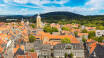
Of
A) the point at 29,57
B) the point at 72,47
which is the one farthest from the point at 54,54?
the point at 29,57

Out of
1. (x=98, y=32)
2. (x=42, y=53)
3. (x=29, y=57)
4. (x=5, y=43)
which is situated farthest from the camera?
(x=98, y=32)

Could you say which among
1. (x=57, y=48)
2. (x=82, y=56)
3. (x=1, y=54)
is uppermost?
(x=1, y=54)

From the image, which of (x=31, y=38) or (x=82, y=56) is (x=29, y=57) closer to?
(x=82, y=56)

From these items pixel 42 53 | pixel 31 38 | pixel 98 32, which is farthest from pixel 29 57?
pixel 98 32

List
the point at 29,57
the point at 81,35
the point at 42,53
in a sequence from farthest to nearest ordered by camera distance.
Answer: the point at 81,35, the point at 42,53, the point at 29,57

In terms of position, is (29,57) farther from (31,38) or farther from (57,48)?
(31,38)

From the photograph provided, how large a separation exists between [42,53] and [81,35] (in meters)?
22.6

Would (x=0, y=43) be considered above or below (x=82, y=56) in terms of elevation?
above

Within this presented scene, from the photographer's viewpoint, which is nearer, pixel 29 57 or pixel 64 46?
pixel 29 57

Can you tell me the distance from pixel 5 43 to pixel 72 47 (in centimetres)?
1582

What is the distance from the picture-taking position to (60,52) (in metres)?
25.8

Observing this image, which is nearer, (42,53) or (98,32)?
(42,53)

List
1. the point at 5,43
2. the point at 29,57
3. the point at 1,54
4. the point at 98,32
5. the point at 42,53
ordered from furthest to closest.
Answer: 1. the point at 98,32
2. the point at 42,53
3. the point at 29,57
4. the point at 5,43
5. the point at 1,54

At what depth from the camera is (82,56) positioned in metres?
25.7
